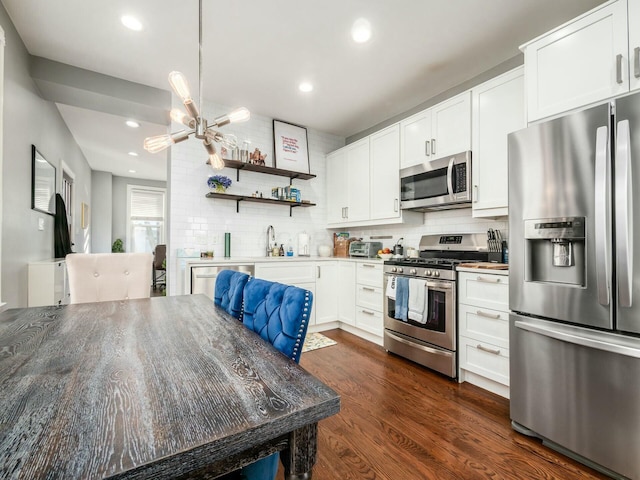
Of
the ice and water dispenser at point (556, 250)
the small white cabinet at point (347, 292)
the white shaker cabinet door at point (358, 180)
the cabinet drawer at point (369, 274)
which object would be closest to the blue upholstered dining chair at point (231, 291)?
the ice and water dispenser at point (556, 250)

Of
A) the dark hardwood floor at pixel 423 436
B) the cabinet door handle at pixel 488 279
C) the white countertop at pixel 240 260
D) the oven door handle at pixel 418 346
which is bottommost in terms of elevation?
the dark hardwood floor at pixel 423 436

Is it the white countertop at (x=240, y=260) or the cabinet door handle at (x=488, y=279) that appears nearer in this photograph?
the cabinet door handle at (x=488, y=279)

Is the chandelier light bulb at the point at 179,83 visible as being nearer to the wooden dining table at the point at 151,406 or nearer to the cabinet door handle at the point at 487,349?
the wooden dining table at the point at 151,406

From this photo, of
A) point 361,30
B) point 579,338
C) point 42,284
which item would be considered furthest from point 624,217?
point 42,284

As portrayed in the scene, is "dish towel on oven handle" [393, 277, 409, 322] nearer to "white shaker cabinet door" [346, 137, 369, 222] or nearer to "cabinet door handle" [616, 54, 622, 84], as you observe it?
"white shaker cabinet door" [346, 137, 369, 222]

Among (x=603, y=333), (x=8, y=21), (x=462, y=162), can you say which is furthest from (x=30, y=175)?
(x=603, y=333)

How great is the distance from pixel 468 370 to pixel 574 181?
155 cm

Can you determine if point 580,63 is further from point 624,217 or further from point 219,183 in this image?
point 219,183

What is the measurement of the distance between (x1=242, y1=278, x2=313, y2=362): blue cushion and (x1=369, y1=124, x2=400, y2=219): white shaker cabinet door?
2413 millimetres

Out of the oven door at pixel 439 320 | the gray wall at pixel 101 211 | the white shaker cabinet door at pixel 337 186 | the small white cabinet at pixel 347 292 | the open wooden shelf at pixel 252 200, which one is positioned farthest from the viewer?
the gray wall at pixel 101 211

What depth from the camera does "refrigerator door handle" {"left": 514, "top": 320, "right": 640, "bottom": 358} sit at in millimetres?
1370

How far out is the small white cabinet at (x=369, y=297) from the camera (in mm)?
3260

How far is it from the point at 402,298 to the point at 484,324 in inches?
28.9

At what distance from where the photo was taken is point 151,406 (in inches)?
24.7
